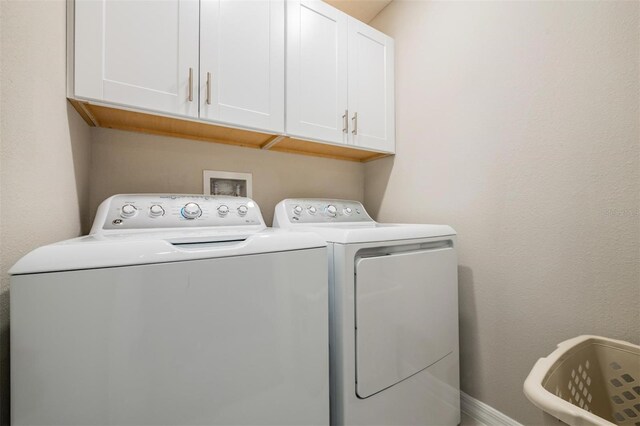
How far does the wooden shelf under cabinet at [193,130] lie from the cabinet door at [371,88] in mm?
125

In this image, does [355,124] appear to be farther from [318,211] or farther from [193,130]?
[193,130]

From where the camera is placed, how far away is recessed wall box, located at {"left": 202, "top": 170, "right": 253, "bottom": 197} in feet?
4.99

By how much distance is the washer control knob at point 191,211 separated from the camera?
116 centimetres

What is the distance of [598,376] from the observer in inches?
37.3

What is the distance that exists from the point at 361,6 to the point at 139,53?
1563 millimetres

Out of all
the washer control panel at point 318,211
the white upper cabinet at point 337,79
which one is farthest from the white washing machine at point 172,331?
the white upper cabinet at point 337,79

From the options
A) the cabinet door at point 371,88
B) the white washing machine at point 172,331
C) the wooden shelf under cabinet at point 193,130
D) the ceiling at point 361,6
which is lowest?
the white washing machine at point 172,331

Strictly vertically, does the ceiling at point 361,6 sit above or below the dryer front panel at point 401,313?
above

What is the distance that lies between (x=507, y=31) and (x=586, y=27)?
0.32 metres

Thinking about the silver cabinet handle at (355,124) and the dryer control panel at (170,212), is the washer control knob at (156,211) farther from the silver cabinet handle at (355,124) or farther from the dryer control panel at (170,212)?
the silver cabinet handle at (355,124)

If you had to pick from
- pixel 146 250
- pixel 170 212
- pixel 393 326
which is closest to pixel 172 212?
pixel 170 212

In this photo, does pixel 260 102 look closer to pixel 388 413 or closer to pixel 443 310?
pixel 443 310

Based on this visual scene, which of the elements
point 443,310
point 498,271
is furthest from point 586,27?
point 443,310

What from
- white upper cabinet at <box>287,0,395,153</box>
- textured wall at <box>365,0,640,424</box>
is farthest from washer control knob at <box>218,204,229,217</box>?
textured wall at <box>365,0,640,424</box>
